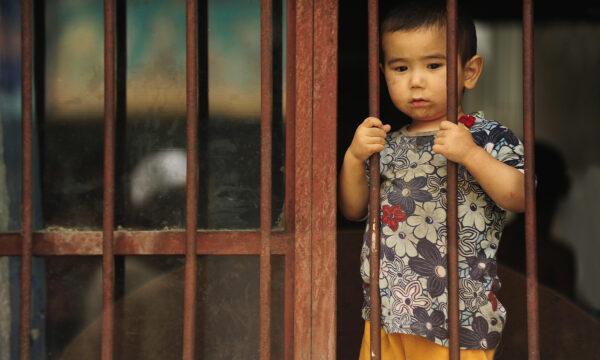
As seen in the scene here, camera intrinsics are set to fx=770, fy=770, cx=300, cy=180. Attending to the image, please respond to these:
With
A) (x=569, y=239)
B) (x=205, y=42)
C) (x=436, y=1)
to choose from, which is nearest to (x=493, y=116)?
(x=569, y=239)

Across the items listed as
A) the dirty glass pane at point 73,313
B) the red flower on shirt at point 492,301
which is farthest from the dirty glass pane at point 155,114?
the red flower on shirt at point 492,301

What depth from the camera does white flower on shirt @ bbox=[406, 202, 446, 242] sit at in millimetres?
1509

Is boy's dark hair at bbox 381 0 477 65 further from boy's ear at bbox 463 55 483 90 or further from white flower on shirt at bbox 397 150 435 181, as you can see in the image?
white flower on shirt at bbox 397 150 435 181

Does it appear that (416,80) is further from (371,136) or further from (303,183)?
(303,183)

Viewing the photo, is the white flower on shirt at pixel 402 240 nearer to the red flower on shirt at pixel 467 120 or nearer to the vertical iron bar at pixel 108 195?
the red flower on shirt at pixel 467 120

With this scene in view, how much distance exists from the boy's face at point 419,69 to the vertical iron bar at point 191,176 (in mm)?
392

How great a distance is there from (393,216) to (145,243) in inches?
19.7

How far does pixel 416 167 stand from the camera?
5.06 feet

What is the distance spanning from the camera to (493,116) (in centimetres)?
240

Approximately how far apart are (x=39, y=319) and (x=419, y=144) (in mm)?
860

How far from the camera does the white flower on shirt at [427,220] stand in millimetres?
1509

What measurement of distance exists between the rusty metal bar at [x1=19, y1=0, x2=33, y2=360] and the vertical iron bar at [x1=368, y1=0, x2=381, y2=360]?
0.68m

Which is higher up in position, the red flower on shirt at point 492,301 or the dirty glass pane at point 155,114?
the dirty glass pane at point 155,114

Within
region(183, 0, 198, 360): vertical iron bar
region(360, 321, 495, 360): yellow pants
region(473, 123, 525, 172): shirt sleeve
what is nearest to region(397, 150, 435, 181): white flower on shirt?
region(473, 123, 525, 172): shirt sleeve
